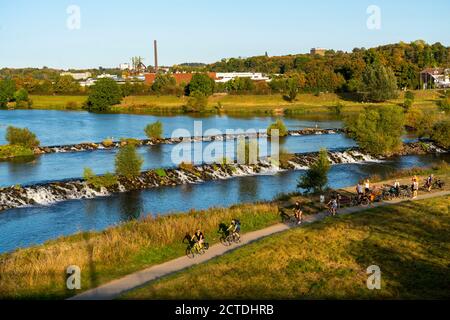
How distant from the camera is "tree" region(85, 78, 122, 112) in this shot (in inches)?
4471

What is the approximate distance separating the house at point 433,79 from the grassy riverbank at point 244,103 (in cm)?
1077

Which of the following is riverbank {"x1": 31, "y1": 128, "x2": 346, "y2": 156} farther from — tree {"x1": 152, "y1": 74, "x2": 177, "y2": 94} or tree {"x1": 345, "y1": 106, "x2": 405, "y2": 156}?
tree {"x1": 152, "y1": 74, "x2": 177, "y2": 94}

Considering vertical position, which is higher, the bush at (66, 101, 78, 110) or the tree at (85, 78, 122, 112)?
the tree at (85, 78, 122, 112)

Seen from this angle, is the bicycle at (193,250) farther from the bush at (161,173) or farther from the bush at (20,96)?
the bush at (20,96)

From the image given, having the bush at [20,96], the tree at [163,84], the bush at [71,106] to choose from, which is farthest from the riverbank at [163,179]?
the bush at [20,96]

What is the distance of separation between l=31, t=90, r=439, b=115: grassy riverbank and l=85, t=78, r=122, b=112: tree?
2141mm

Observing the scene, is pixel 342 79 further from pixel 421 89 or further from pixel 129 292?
pixel 129 292

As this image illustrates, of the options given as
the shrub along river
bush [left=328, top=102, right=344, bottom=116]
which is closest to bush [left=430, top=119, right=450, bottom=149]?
the shrub along river

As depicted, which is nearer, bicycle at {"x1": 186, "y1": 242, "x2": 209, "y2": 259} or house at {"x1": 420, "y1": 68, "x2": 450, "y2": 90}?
bicycle at {"x1": 186, "y1": 242, "x2": 209, "y2": 259}

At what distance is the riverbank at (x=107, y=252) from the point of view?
18.9m

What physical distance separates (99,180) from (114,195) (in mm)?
1975

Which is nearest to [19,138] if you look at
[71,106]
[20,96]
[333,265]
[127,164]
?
[127,164]

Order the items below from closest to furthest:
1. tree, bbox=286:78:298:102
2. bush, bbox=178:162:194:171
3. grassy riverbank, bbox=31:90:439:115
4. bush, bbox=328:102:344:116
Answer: bush, bbox=178:162:194:171 → bush, bbox=328:102:344:116 → grassy riverbank, bbox=31:90:439:115 → tree, bbox=286:78:298:102

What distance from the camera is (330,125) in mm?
88250
